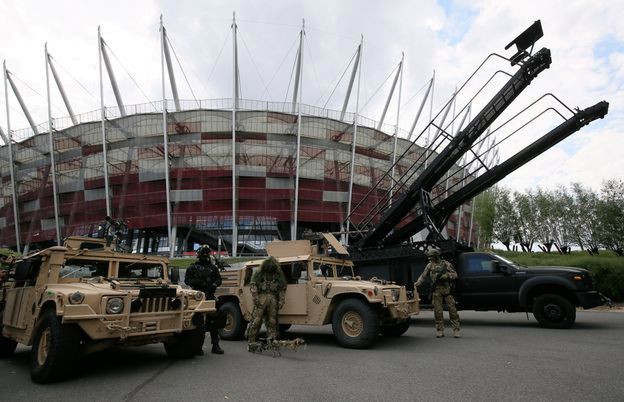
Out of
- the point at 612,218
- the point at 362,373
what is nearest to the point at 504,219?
the point at 612,218

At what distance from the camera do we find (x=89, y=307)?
4.79 m

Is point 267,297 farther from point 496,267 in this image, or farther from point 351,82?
point 351,82

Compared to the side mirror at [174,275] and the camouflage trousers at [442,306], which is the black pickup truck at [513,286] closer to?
the camouflage trousers at [442,306]

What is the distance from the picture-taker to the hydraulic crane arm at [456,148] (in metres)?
10.1

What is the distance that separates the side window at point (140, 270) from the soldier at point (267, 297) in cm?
164

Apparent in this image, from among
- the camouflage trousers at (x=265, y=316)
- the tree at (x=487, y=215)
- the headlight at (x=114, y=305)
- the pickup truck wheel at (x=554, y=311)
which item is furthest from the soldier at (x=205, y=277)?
the tree at (x=487, y=215)

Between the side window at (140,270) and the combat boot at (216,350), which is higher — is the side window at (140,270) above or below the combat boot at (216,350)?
above

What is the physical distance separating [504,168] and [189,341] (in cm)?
914

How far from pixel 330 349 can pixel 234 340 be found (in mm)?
2439

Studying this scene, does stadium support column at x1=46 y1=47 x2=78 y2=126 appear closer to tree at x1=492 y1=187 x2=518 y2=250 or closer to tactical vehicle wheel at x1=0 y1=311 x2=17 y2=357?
tactical vehicle wheel at x1=0 y1=311 x2=17 y2=357

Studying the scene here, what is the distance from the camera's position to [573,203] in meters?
40.0

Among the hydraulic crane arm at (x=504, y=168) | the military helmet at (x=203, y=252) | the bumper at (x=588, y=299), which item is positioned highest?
the hydraulic crane arm at (x=504, y=168)

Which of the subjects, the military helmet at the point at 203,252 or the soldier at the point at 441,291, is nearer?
the military helmet at the point at 203,252

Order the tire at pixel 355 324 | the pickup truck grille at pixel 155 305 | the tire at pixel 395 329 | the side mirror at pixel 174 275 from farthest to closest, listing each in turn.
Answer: the tire at pixel 395 329 → the tire at pixel 355 324 → the side mirror at pixel 174 275 → the pickup truck grille at pixel 155 305
